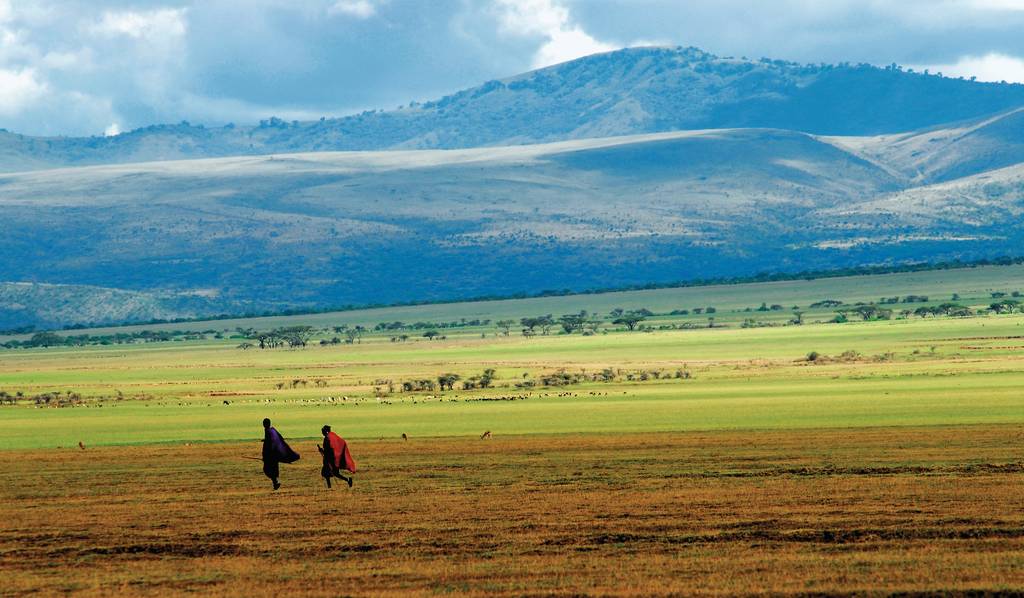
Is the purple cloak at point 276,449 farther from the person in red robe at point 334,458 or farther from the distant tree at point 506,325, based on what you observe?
the distant tree at point 506,325

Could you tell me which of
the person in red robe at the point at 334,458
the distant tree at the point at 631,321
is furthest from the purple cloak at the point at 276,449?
the distant tree at the point at 631,321

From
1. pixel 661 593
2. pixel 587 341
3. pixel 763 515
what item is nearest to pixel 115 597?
pixel 661 593

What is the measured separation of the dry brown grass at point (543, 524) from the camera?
1714cm

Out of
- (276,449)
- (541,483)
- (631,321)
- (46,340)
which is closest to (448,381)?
(541,483)

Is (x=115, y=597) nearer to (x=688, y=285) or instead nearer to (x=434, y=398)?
(x=434, y=398)

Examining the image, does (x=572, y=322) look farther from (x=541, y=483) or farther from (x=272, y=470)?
(x=272, y=470)

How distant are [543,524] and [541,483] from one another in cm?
533

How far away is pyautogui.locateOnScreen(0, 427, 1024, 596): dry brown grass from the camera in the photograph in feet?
56.2

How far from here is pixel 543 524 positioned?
2100 cm

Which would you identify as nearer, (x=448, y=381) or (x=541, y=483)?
(x=541, y=483)

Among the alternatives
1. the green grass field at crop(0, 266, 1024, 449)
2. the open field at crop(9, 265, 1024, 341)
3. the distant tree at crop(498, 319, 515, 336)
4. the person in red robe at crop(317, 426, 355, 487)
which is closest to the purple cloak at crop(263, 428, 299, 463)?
the person in red robe at crop(317, 426, 355, 487)

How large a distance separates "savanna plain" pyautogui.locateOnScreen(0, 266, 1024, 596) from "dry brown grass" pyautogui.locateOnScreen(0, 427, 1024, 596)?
2.5 inches

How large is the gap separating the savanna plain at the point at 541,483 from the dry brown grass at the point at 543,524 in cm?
6

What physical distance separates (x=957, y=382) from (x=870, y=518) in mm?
36187
